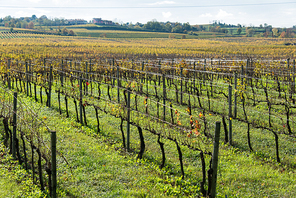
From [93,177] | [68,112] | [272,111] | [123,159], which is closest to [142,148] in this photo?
[123,159]

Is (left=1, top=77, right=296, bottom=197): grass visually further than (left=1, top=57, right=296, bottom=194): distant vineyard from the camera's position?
No

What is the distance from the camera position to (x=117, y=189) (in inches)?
221

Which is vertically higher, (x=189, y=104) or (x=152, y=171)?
(x=189, y=104)

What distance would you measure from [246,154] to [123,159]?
3.32 metres

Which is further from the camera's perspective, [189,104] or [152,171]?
[189,104]

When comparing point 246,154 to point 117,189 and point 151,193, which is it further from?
point 117,189

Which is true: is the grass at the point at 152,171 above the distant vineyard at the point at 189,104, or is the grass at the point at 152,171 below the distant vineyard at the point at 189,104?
below

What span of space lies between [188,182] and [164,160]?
0.88 meters

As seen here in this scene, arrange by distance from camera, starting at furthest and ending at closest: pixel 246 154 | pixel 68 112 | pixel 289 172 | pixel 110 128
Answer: pixel 68 112 < pixel 110 128 < pixel 246 154 < pixel 289 172

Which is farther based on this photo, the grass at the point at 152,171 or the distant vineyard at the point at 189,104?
the distant vineyard at the point at 189,104

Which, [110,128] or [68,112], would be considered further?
[68,112]

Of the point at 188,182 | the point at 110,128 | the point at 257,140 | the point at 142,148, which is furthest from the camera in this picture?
the point at 110,128

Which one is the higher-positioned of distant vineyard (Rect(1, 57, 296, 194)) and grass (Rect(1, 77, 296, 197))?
distant vineyard (Rect(1, 57, 296, 194))

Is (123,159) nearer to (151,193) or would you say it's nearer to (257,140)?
(151,193)
